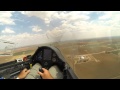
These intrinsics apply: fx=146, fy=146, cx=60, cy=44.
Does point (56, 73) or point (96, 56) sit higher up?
point (56, 73)

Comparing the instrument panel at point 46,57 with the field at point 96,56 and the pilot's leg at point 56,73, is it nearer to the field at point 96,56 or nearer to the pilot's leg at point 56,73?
the pilot's leg at point 56,73

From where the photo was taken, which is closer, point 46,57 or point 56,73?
point 56,73

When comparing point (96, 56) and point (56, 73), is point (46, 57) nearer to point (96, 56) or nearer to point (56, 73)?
point (56, 73)

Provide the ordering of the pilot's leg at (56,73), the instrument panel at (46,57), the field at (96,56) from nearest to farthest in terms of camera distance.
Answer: the pilot's leg at (56,73)
the instrument panel at (46,57)
the field at (96,56)

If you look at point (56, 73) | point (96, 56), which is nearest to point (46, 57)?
point (56, 73)

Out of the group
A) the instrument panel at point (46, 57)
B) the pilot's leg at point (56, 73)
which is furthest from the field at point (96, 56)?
the pilot's leg at point (56, 73)

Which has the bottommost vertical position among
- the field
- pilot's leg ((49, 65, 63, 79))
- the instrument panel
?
the field

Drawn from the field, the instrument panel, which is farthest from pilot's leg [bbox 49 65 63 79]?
the field

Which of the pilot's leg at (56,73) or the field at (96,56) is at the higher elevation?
the pilot's leg at (56,73)

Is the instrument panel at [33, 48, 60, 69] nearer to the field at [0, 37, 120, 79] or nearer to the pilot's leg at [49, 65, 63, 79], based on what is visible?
the pilot's leg at [49, 65, 63, 79]

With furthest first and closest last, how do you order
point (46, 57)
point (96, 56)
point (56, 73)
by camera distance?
point (96, 56), point (46, 57), point (56, 73)

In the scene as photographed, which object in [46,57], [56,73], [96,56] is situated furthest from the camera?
[96,56]

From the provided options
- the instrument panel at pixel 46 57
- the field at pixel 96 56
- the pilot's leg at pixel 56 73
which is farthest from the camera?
the field at pixel 96 56
